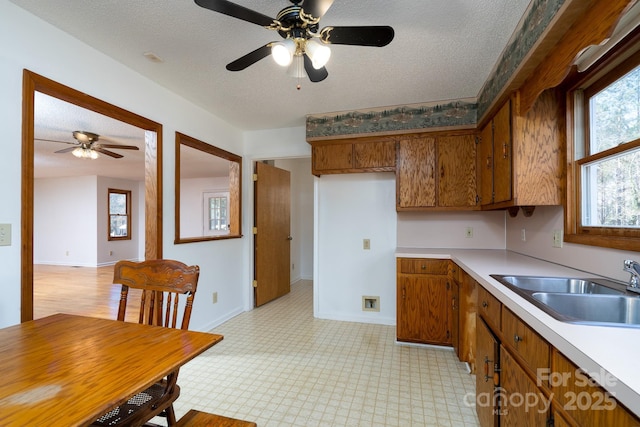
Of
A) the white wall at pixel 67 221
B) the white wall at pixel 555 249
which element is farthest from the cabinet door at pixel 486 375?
the white wall at pixel 67 221

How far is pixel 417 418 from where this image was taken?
1.79 metres

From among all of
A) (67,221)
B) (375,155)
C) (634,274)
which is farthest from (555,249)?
(67,221)

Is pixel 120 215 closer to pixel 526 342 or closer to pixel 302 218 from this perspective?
pixel 302 218

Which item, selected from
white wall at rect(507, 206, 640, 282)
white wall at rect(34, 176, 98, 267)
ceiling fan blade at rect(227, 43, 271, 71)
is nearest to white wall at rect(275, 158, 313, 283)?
white wall at rect(507, 206, 640, 282)

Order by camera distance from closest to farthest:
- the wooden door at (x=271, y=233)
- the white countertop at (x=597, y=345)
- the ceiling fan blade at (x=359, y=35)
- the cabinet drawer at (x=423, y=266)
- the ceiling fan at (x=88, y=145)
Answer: the white countertop at (x=597, y=345) < the ceiling fan blade at (x=359, y=35) < the cabinet drawer at (x=423, y=266) < the ceiling fan at (x=88, y=145) < the wooden door at (x=271, y=233)

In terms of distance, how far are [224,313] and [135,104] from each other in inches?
93.5

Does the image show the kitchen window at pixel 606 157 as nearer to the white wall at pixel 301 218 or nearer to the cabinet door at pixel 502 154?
the cabinet door at pixel 502 154

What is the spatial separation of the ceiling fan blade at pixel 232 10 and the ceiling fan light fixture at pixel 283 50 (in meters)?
0.11

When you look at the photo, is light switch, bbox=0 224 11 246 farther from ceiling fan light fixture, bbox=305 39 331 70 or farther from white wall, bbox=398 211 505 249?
white wall, bbox=398 211 505 249

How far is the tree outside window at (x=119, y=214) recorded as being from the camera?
7.65 meters

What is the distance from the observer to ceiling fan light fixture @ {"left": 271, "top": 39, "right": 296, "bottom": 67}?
59.6 inches

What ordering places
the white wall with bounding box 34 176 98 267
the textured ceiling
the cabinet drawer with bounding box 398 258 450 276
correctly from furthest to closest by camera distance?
1. the white wall with bounding box 34 176 98 267
2. the cabinet drawer with bounding box 398 258 450 276
3. the textured ceiling

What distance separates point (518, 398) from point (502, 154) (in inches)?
65.8

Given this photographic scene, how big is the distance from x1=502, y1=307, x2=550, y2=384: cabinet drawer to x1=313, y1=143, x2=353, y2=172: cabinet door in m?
2.22
